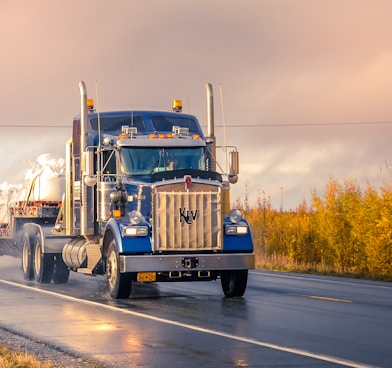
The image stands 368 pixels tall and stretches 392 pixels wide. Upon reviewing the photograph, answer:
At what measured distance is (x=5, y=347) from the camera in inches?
512

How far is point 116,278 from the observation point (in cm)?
2017

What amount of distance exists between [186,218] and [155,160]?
67.5 inches

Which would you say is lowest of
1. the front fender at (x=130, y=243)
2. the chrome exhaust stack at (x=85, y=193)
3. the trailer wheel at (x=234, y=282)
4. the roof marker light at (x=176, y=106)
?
the trailer wheel at (x=234, y=282)

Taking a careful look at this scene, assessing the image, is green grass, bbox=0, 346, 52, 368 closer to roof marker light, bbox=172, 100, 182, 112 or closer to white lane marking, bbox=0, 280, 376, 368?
white lane marking, bbox=0, 280, 376, 368

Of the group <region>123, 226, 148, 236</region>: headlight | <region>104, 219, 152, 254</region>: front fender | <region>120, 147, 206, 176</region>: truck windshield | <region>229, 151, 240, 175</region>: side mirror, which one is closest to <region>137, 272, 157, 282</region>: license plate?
<region>104, 219, 152, 254</region>: front fender

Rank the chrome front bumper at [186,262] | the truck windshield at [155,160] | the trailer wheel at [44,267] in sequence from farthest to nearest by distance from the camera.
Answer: the trailer wheel at [44,267] < the truck windshield at [155,160] < the chrome front bumper at [186,262]

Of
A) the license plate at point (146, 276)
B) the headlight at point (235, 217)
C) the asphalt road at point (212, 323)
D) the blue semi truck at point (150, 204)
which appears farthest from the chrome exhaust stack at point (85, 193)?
the headlight at point (235, 217)

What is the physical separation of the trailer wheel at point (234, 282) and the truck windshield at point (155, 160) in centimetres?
222

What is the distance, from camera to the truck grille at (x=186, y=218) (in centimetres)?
1989

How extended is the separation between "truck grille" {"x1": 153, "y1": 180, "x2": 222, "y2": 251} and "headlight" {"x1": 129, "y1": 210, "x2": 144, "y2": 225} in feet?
0.85

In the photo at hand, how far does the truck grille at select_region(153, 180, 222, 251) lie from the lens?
19.9 m

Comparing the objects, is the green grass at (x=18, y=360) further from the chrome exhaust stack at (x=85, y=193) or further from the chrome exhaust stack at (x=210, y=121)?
the chrome exhaust stack at (x=210, y=121)

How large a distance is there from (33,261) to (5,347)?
45.2ft

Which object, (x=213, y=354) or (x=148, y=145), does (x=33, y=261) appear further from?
(x=213, y=354)
